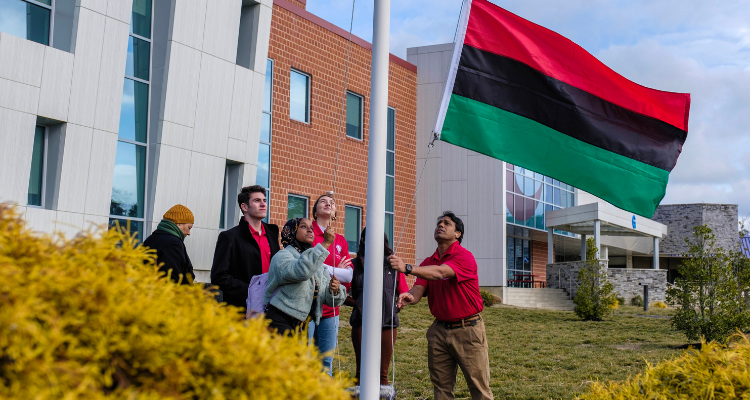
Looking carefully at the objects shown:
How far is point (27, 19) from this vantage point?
1063 cm

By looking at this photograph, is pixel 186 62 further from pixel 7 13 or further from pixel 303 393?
pixel 303 393

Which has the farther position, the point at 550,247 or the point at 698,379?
the point at 550,247

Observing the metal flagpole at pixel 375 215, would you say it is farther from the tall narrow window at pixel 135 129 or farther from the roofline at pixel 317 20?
the roofline at pixel 317 20

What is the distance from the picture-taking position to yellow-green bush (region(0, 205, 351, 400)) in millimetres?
1458

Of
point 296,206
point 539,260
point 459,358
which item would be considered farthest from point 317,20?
point 539,260

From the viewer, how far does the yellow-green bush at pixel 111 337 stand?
1.46 meters

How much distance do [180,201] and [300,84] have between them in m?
7.83

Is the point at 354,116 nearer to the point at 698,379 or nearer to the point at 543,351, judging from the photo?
the point at 543,351

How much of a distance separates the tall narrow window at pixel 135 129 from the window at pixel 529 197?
16.8 m

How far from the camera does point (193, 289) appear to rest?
6.55ft

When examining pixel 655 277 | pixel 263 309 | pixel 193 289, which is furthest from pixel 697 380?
pixel 655 277

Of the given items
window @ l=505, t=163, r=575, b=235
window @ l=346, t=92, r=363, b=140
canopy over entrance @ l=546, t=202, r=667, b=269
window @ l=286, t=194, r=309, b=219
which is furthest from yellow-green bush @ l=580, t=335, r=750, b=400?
canopy over entrance @ l=546, t=202, r=667, b=269

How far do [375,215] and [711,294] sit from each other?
485 inches

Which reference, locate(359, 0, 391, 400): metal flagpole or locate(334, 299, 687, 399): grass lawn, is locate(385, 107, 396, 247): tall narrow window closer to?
locate(334, 299, 687, 399): grass lawn
